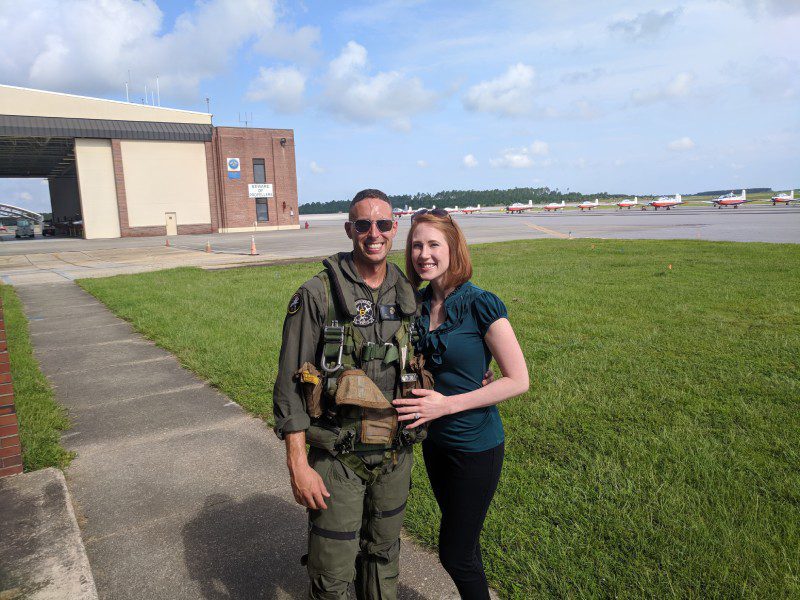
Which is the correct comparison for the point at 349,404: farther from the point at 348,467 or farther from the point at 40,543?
the point at 40,543

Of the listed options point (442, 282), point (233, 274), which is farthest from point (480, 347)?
point (233, 274)

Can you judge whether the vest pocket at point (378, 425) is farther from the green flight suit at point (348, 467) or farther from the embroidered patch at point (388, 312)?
the embroidered patch at point (388, 312)

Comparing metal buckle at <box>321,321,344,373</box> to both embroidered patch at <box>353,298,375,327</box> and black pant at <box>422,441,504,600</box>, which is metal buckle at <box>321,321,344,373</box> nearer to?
embroidered patch at <box>353,298,375,327</box>

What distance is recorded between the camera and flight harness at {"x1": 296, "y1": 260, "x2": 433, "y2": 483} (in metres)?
2.05

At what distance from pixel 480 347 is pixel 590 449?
2541 millimetres

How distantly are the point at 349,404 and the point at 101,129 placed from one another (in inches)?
1948

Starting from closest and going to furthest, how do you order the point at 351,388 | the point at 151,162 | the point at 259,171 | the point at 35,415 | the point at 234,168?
the point at 351,388
the point at 35,415
the point at 151,162
the point at 234,168
the point at 259,171

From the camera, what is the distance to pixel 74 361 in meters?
7.36

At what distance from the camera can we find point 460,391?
221 cm

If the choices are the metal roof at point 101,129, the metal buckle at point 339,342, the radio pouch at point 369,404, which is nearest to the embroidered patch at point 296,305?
the metal buckle at point 339,342

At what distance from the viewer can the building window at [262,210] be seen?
53406mm

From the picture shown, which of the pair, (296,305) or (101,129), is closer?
(296,305)

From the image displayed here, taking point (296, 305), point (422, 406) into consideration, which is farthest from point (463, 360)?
point (296, 305)

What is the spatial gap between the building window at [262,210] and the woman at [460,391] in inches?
2110
